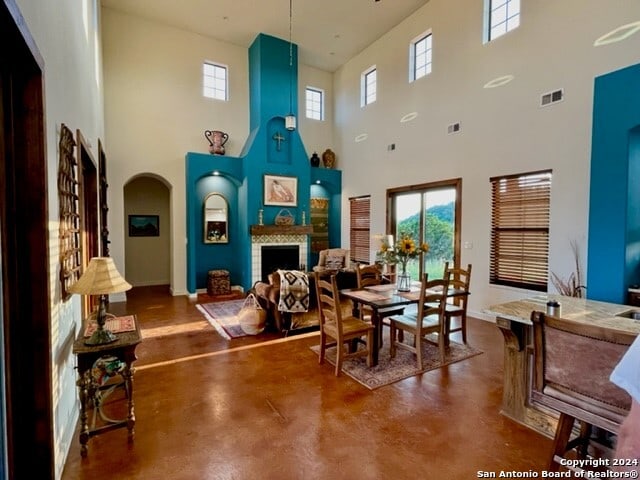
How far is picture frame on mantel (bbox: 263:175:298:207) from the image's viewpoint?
777 centimetres

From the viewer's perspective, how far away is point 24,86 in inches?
61.3

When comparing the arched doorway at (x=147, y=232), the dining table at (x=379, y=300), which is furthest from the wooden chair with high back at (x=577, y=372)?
the arched doorway at (x=147, y=232)

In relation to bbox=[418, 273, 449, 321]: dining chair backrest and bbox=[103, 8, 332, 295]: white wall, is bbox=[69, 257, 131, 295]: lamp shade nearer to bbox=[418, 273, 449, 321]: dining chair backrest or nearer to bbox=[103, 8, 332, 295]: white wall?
bbox=[418, 273, 449, 321]: dining chair backrest

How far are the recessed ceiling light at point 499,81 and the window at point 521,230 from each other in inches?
57.7

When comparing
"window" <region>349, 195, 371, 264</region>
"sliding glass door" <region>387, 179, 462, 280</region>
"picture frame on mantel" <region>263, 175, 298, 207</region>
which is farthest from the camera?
"window" <region>349, 195, 371, 264</region>

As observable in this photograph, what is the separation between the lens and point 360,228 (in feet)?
27.6

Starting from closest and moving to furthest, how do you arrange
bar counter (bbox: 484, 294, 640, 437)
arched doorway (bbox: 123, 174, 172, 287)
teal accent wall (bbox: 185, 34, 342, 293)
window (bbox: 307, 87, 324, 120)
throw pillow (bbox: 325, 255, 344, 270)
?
bar counter (bbox: 484, 294, 640, 437)
teal accent wall (bbox: 185, 34, 342, 293)
throw pillow (bbox: 325, 255, 344, 270)
arched doorway (bbox: 123, 174, 172, 287)
window (bbox: 307, 87, 324, 120)

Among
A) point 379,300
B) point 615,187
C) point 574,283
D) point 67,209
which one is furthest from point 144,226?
point 615,187

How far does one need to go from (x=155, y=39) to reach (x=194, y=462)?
8160 millimetres

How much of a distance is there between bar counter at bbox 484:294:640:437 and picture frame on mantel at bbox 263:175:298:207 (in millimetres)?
6028

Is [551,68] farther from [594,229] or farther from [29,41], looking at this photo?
[29,41]

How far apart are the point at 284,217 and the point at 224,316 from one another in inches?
122

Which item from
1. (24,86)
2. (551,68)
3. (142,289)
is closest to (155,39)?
(142,289)

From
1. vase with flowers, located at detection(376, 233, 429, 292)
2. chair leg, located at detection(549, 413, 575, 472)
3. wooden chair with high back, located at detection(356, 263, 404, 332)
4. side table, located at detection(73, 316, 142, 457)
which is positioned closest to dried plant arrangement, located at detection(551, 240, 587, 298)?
vase with flowers, located at detection(376, 233, 429, 292)
